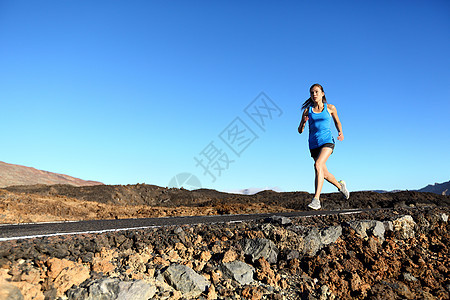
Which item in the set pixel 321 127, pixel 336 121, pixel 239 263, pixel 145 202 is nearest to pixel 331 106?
pixel 336 121

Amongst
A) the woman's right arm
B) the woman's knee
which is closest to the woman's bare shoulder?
the woman's right arm

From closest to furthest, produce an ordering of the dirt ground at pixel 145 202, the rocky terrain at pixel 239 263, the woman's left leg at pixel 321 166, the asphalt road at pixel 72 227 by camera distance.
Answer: the rocky terrain at pixel 239 263 < the asphalt road at pixel 72 227 < the woman's left leg at pixel 321 166 < the dirt ground at pixel 145 202

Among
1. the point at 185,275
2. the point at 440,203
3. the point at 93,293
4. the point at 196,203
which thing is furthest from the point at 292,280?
the point at 440,203

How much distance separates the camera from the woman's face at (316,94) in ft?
19.8

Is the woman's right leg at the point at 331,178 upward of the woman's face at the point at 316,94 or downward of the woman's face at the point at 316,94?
→ downward

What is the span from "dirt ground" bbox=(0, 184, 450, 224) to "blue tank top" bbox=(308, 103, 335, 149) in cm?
836

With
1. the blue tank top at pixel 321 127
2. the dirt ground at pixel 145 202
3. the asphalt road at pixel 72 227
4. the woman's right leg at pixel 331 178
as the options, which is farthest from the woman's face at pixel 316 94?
the dirt ground at pixel 145 202

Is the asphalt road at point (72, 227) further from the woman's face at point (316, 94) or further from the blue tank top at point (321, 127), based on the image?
the woman's face at point (316, 94)

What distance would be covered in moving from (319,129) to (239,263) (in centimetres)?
311

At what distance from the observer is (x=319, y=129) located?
606 centimetres

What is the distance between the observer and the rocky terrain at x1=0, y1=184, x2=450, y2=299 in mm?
3266

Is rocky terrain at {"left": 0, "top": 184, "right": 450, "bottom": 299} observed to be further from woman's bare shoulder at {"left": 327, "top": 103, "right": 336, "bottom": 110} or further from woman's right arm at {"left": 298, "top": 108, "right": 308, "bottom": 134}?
woman's bare shoulder at {"left": 327, "top": 103, "right": 336, "bottom": 110}

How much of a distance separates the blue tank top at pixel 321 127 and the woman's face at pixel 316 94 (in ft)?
0.67

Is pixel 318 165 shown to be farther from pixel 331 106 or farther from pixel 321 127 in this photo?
pixel 331 106
